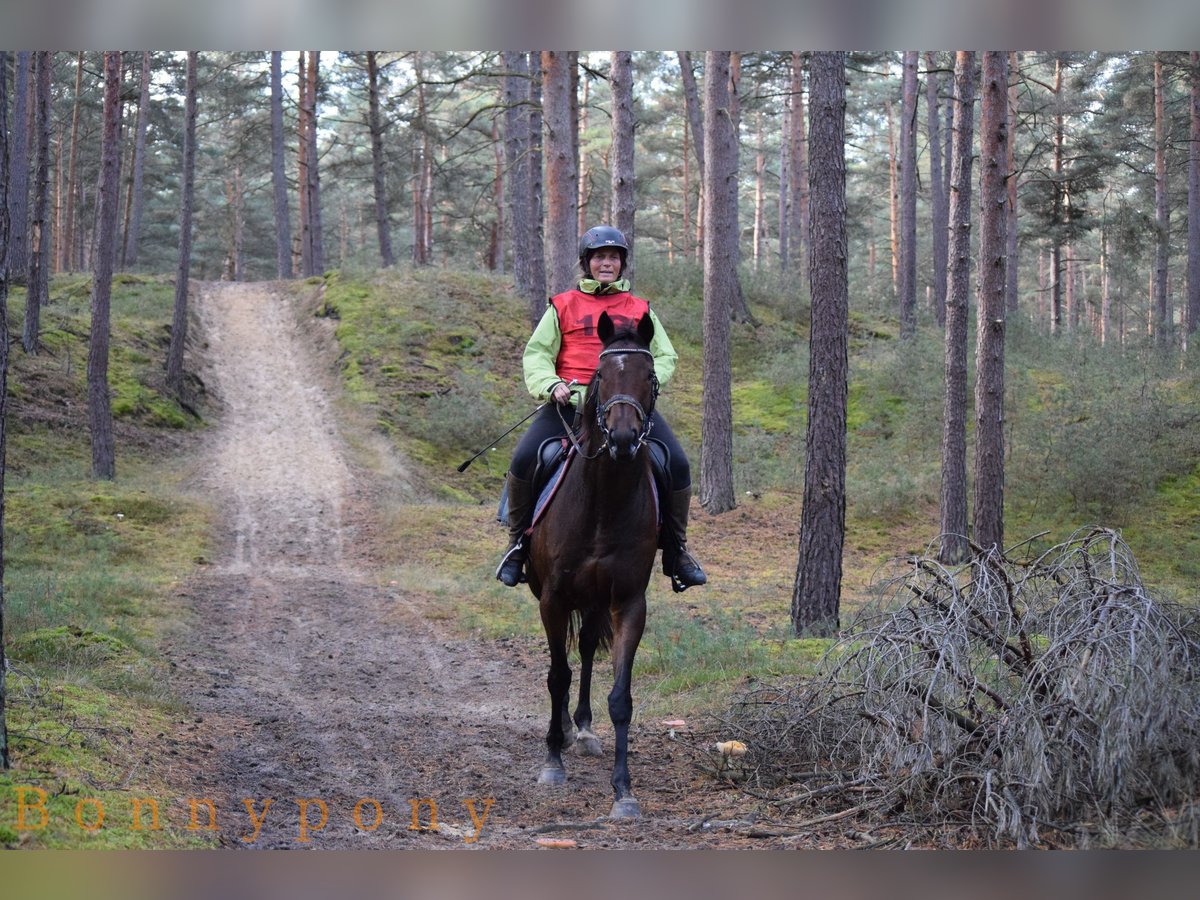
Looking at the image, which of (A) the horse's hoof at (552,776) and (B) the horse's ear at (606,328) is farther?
(A) the horse's hoof at (552,776)

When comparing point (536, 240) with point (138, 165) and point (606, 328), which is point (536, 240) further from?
point (606, 328)

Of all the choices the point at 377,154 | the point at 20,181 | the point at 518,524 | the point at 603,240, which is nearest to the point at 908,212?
the point at 377,154

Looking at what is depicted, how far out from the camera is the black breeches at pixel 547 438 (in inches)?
289

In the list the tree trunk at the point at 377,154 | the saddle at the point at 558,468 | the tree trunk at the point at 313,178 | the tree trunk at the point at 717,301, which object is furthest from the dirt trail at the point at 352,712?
the tree trunk at the point at 377,154

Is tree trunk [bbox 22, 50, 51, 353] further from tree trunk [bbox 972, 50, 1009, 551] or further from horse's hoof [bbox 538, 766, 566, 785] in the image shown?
horse's hoof [bbox 538, 766, 566, 785]

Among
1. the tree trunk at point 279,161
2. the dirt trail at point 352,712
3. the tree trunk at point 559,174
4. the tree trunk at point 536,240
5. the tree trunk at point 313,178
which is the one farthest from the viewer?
the tree trunk at point 313,178

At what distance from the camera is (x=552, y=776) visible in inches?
274

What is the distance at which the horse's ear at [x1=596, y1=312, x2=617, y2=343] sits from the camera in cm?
643

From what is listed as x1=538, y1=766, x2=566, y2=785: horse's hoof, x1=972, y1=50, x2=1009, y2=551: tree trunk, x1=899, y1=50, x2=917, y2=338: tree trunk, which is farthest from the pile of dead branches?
x1=899, y1=50, x2=917, y2=338: tree trunk

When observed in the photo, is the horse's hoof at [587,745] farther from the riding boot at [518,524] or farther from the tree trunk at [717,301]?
the tree trunk at [717,301]

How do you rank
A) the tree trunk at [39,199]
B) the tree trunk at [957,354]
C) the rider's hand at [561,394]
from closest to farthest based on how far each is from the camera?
the rider's hand at [561,394], the tree trunk at [957,354], the tree trunk at [39,199]

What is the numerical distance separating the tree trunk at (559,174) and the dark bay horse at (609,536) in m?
10.4

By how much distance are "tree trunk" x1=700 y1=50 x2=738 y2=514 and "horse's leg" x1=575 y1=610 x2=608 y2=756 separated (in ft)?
37.4

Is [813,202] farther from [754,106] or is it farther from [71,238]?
[71,238]
